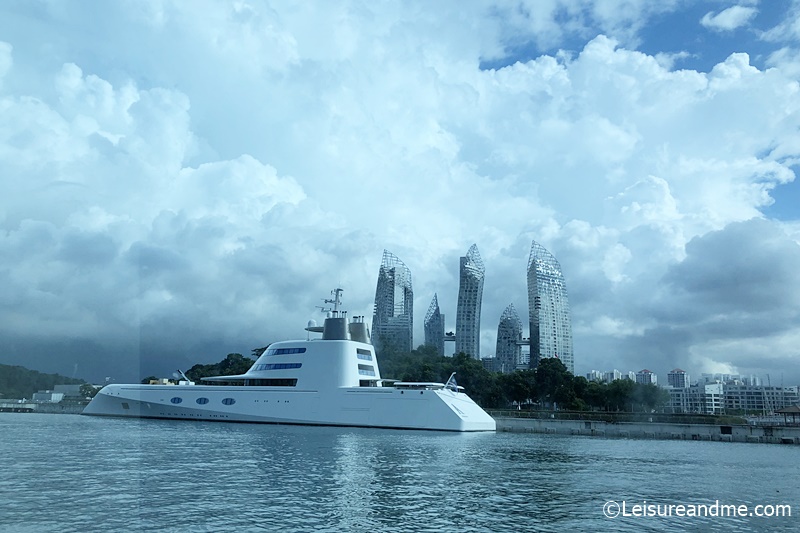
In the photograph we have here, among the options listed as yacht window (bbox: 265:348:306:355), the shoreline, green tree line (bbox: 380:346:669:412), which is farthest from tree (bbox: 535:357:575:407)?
yacht window (bbox: 265:348:306:355)

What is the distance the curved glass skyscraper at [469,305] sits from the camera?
127 metres

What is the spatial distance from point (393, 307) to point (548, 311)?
107 ft

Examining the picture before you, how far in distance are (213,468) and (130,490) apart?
5024mm

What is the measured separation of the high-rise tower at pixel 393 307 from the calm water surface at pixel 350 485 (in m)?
89.2

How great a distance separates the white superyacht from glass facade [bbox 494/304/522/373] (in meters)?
79.0

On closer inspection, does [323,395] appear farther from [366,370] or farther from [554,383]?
[554,383]

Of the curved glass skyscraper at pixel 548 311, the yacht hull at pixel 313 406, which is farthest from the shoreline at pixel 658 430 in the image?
the curved glass skyscraper at pixel 548 311

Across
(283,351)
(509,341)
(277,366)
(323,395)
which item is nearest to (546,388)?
(323,395)

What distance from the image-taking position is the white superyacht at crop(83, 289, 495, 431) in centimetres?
4791

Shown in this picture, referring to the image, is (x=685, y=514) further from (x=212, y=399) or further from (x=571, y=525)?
(x=212, y=399)

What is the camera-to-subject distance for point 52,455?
25641 mm

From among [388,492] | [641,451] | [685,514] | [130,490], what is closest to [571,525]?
[685,514]

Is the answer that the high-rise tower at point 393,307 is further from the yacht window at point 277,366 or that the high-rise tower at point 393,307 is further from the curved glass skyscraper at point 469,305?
the yacht window at point 277,366

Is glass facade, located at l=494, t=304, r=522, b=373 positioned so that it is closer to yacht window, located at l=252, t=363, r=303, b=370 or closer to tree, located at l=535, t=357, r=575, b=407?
tree, located at l=535, t=357, r=575, b=407
